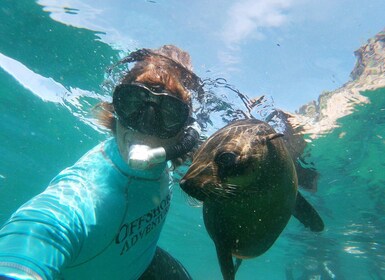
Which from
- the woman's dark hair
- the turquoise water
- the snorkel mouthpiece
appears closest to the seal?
the snorkel mouthpiece

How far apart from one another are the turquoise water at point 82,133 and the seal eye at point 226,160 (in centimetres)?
817

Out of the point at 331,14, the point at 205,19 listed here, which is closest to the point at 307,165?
the point at 331,14

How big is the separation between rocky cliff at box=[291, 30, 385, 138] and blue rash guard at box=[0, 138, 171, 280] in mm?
6586

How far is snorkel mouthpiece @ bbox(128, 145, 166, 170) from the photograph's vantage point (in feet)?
7.89

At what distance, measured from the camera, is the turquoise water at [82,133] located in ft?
32.1

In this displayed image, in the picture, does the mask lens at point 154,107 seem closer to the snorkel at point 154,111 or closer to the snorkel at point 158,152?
the snorkel at point 154,111

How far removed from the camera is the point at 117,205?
256 centimetres

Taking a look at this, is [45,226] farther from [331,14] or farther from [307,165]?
[307,165]

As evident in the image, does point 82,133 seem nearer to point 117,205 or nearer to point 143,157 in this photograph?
point 117,205

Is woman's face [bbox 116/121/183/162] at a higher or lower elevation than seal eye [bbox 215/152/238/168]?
higher

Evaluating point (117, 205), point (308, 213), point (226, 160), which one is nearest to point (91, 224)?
point (117, 205)

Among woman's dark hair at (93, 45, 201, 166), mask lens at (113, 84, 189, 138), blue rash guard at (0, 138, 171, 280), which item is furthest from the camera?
woman's dark hair at (93, 45, 201, 166)

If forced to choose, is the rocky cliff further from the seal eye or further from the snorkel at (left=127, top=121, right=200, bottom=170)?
the seal eye

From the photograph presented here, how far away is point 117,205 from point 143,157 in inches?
19.9
